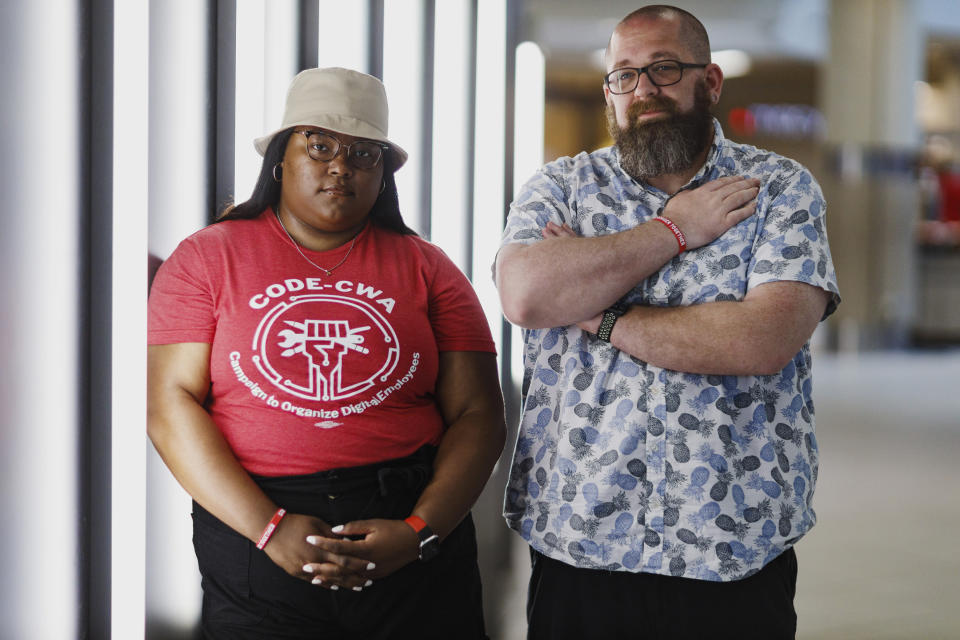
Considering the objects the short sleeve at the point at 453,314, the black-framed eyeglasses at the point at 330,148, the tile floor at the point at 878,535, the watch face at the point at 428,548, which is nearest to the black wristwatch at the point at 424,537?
the watch face at the point at 428,548

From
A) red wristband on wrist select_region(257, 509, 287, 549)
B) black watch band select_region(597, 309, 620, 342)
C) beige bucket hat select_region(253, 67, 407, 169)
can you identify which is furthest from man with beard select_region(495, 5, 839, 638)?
red wristband on wrist select_region(257, 509, 287, 549)

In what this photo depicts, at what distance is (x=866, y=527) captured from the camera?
4.59 metres

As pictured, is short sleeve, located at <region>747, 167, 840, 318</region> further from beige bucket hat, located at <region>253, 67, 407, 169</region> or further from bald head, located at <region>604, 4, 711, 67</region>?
beige bucket hat, located at <region>253, 67, 407, 169</region>

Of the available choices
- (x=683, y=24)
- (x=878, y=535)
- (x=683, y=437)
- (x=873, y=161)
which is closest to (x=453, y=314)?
(x=683, y=437)

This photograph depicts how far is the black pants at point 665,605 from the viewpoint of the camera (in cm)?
175

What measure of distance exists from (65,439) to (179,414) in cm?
19

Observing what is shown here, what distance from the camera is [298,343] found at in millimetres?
1681

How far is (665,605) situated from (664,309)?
21.9 inches

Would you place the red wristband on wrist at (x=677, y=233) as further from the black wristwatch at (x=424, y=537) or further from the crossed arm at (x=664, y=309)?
the black wristwatch at (x=424, y=537)

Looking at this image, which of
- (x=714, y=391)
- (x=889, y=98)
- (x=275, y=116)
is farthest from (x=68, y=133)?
(x=889, y=98)

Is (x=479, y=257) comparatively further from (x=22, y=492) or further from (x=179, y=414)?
(x=22, y=492)

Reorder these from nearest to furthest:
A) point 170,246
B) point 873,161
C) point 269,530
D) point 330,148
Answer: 1. point 269,530
2. point 330,148
3. point 170,246
4. point 873,161

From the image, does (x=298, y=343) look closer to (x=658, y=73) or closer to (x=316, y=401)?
(x=316, y=401)

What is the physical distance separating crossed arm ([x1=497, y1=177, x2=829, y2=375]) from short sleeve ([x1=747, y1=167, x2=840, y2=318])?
0.02 m
